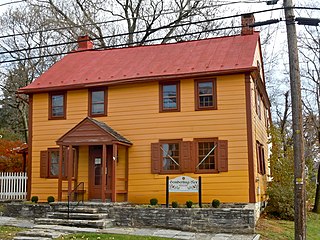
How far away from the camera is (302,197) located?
1067 cm

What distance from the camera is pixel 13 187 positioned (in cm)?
2078

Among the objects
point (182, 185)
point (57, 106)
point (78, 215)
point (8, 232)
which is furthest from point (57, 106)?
point (182, 185)

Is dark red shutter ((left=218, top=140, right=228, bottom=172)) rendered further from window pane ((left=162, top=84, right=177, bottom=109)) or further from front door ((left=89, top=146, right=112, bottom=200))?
front door ((left=89, top=146, right=112, bottom=200))

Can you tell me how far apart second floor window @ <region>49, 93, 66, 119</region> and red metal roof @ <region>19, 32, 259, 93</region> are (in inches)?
18.5

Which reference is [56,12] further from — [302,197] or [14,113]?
[302,197]

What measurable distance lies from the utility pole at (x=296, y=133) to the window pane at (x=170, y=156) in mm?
7001

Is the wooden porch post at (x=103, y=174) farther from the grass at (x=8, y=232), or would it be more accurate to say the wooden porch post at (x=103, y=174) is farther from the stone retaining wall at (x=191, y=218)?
the grass at (x=8, y=232)

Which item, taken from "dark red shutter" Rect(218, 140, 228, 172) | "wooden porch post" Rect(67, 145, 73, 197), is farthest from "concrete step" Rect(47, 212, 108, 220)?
"dark red shutter" Rect(218, 140, 228, 172)

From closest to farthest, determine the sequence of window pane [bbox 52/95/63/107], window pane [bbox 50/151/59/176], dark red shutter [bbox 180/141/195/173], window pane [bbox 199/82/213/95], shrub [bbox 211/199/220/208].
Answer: shrub [bbox 211/199/220/208] → dark red shutter [bbox 180/141/195/173] → window pane [bbox 199/82/213/95] → window pane [bbox 50/151/59/176] → window pane [bbox 52/95/63/107]

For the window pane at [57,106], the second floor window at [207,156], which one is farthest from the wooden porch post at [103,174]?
the window pane at [57,106]

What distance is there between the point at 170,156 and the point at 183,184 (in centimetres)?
171

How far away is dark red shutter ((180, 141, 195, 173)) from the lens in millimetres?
16984

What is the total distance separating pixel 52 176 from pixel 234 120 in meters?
8.25

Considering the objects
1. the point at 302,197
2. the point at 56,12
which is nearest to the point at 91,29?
the point at 56,12
